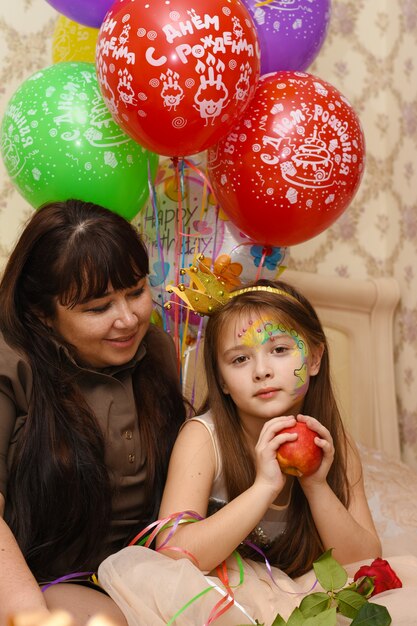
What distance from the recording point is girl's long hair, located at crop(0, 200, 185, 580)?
1391mm

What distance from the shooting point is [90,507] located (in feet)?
4.63

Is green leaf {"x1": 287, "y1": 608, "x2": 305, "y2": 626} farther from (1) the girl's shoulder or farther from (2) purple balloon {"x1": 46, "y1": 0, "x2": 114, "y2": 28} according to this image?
(2) purple balloon {"x1": 46, "y1": 0, "x2": 114, "y2": 28}

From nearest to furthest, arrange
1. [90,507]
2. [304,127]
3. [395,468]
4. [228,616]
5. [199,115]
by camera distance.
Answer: [228,616], [90,507], [199,115], [304,127], [395,468]

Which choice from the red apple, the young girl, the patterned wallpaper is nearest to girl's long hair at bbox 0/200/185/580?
the young girl

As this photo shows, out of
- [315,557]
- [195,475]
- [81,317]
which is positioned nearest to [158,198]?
[81,317]

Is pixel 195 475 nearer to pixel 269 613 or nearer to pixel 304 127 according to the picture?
pixel 269 613

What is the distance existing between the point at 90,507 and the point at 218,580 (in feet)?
0.85

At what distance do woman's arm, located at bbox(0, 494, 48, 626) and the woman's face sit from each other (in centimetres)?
36

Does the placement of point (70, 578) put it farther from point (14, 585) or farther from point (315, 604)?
point (315, 604)

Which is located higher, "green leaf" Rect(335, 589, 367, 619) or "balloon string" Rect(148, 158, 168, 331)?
"balloon string" Rect(148, 158, 168, 331)

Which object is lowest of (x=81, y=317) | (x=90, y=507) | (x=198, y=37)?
(x=90, y=507)

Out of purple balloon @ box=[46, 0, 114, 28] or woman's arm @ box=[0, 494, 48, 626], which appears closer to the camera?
woman's arm @ box=[0, 494, 48, 626]

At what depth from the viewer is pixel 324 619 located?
1.07m

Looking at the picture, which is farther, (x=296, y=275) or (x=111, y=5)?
(x=296, y=275)
